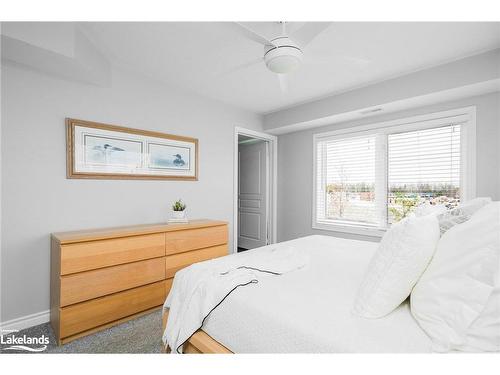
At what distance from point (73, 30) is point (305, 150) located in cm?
330

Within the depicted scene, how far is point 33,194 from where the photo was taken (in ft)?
7.36

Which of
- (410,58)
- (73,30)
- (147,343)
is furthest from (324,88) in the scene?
(147,343)

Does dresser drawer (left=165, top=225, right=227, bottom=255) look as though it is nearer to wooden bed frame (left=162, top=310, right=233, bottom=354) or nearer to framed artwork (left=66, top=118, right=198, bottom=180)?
framed artwork (left=66, top=118, right=198, bottom=180)

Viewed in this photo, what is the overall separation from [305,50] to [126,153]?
6.92 ft

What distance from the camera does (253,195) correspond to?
4.93 metres

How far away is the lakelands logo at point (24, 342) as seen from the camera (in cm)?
195

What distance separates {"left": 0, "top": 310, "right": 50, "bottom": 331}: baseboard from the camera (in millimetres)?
2143

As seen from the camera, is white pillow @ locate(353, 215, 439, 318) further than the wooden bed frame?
No

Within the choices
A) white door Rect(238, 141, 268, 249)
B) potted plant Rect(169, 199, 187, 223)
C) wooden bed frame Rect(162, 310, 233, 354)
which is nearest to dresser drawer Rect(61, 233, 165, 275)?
potted plant Rect(169, 199, 187, 223)

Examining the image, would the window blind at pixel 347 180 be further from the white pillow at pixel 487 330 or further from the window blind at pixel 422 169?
the white pillow at pixel 487 330

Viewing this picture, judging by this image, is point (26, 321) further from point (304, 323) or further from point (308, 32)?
point (308, 32)

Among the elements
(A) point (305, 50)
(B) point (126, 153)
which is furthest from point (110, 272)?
(A) point (305, 50)
